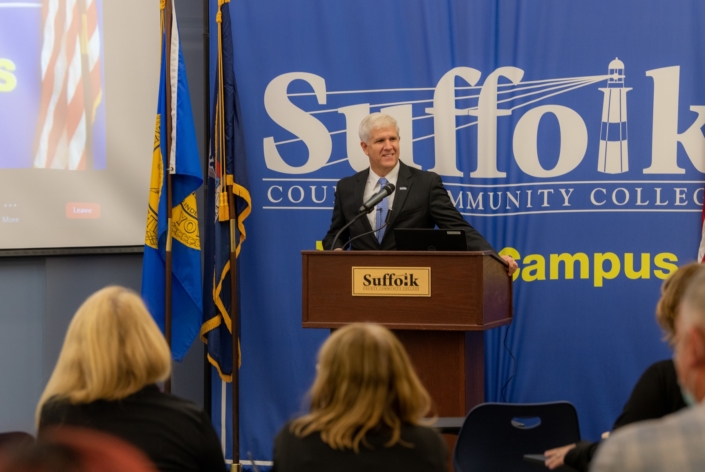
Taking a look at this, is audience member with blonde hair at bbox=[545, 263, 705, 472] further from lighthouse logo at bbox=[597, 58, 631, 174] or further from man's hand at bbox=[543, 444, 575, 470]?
lighthouse logo at bbox=[597, 58, 631, 174]

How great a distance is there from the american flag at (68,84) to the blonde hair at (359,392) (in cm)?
340

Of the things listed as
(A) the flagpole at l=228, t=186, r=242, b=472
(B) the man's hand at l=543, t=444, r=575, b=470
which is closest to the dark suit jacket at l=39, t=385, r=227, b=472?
(B) the man's hand at l=543, t=444, r=575, b=470

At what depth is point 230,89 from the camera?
483 cm

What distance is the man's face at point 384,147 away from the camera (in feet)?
14.1

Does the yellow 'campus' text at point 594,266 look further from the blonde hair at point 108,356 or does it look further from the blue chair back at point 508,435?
the blonde hair at point 108,356

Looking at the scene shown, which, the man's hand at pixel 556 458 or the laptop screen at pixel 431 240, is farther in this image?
the laptop screen at pixel 431 240

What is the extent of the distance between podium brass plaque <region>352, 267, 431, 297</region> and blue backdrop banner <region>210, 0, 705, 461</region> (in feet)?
5.24

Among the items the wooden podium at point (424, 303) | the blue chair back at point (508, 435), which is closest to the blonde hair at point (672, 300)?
the blue chair back at point (508, 435)

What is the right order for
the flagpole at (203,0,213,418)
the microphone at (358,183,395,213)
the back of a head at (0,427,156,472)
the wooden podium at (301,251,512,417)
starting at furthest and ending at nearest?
the flagpole at (203,0,213,418) → the microphone at (358,183,395,213) → the wooden podium at (301,251,512,417) → the back of a head at (0,427,156,472)

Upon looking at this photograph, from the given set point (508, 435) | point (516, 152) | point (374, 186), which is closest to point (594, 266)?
point (516, 152)

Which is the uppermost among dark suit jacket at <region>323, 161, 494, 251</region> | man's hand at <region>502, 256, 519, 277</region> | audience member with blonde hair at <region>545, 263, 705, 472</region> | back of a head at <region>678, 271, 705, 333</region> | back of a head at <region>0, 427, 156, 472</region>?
dark suit jacket at <region>323, 161, 494, 251</region>

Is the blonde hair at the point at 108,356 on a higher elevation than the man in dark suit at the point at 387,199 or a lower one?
lower

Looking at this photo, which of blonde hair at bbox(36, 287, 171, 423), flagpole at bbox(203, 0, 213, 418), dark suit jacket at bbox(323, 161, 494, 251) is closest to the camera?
blonde hair at bbox(36, 287, 171, 423)

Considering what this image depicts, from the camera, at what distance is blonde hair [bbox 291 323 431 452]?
1.86 metres
